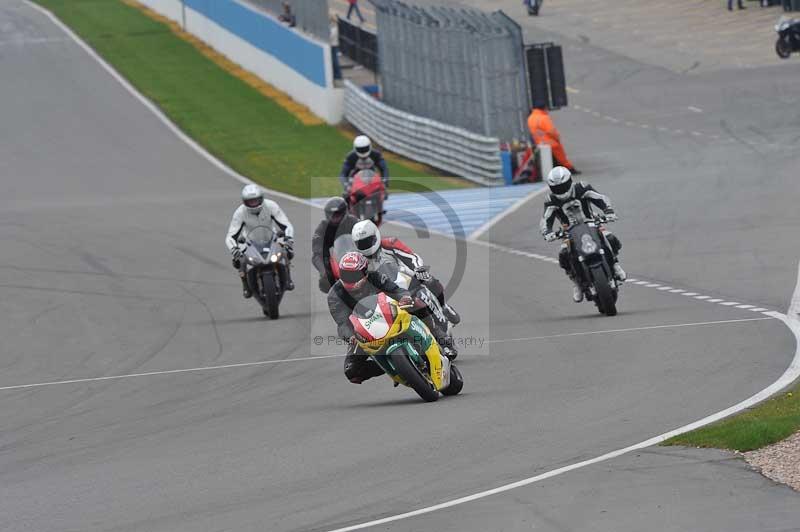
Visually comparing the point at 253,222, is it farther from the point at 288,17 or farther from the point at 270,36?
the point at 270,36

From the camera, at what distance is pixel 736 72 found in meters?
46.6

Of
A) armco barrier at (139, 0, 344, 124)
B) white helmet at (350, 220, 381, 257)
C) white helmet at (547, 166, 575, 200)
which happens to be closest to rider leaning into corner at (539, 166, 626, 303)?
white helmet at (547, 166, 575, 200)

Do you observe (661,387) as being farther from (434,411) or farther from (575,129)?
(575,129)

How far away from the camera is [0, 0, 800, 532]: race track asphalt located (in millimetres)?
9602

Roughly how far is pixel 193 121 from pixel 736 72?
17.0 m

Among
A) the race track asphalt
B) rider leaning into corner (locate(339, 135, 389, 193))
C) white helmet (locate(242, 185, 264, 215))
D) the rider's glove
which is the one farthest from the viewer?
rider leaning into corner (locate(339, 135, 389, 193))

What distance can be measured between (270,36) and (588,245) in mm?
32782

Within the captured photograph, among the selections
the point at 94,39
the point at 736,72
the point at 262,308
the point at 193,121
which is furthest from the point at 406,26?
the point at 94,39

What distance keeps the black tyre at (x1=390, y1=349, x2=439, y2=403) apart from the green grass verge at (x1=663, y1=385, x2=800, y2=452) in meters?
2.77

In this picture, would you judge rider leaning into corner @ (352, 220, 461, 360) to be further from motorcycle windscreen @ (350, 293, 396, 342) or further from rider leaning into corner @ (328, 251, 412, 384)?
motorcycle windscreen @ (350, 293, 396, 342)

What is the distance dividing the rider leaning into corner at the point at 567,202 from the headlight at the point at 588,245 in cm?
40

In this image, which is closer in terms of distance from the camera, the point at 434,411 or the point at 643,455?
the point at 643,455

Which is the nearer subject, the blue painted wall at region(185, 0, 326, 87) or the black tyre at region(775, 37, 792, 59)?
the blue painted wall at region(185, 0, 326, 87)

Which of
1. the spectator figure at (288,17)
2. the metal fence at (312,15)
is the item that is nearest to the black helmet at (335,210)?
the metal fence at (312,15)
